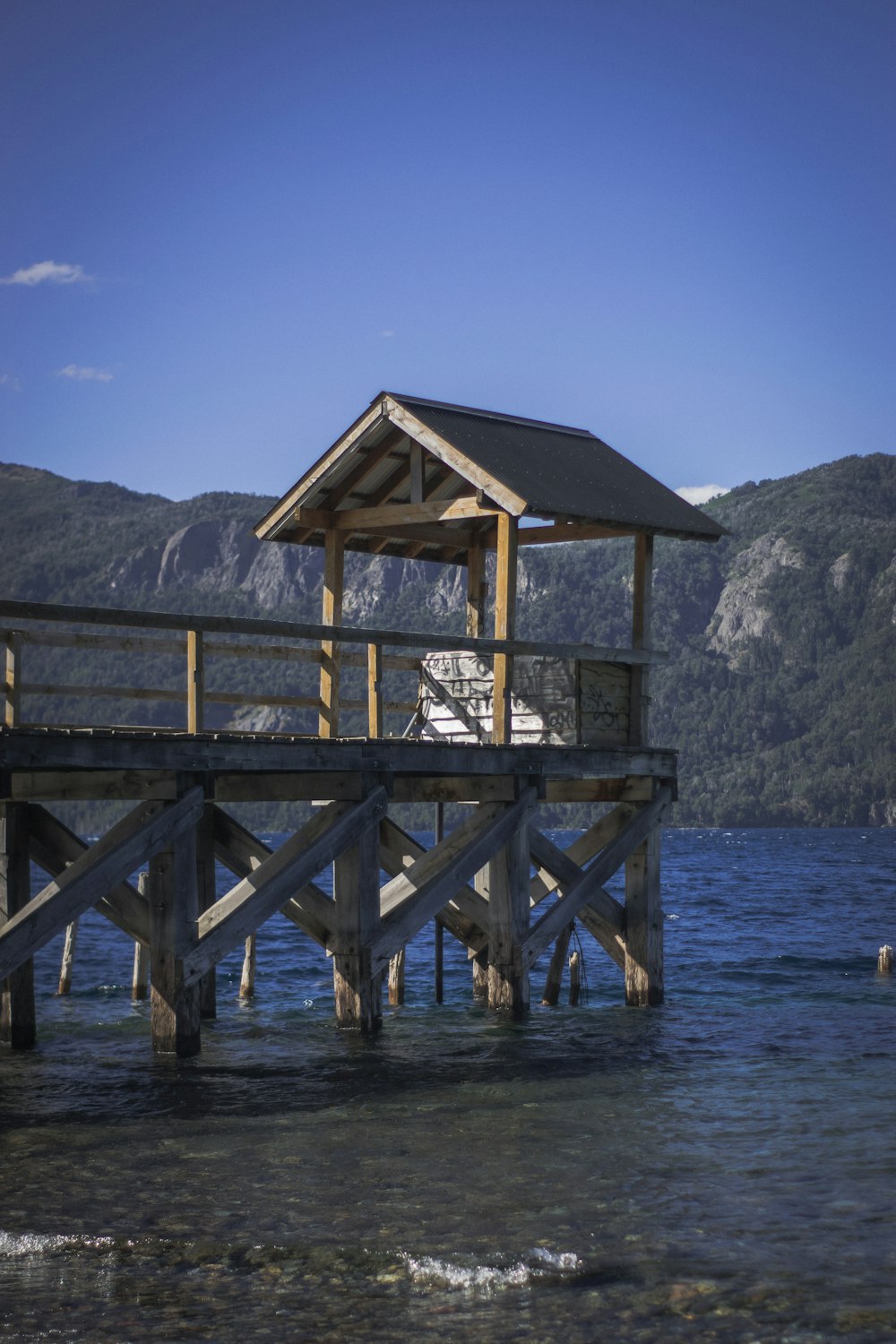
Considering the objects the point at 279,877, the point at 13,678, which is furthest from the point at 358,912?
the point at 13,678

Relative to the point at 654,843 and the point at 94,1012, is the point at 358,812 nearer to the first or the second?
the point at 654,843

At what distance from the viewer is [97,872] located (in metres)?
12.5

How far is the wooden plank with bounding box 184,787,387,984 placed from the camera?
13.6m

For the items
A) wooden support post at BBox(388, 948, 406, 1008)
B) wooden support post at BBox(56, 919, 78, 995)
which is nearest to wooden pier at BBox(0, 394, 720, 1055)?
wooden support post at BBox(388, 948, 406, 1008)

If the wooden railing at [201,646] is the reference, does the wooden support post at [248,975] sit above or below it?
below

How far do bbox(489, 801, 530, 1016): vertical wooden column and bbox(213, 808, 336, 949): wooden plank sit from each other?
190cm

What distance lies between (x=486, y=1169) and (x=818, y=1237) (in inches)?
96.3

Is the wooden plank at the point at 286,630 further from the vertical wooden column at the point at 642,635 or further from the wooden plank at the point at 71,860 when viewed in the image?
the wooden plank at the point at 71,860

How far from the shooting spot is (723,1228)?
31.8ft

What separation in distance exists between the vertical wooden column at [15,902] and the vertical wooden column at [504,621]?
5.00m

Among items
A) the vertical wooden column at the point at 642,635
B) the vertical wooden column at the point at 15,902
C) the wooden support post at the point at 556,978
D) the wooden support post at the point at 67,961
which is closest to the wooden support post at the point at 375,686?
the vertical wooden column at the point at 642,635

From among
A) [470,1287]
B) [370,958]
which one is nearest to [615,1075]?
[370,958]

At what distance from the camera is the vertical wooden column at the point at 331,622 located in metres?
16.2

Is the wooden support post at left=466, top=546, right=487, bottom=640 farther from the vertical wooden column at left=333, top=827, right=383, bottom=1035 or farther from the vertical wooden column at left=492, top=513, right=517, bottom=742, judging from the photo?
the vertical wooden column at left=333, top=827, right=383, bottom=1035
